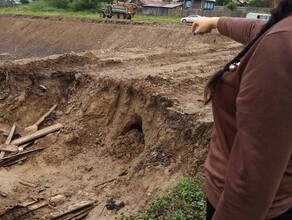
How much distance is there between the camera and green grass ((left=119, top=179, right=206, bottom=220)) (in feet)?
16.3

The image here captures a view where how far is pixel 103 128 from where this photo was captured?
9125 mm

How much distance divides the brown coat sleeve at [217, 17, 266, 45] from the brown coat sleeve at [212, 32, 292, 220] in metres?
0.84

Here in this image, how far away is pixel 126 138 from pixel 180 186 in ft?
10.1

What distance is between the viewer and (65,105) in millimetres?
10039

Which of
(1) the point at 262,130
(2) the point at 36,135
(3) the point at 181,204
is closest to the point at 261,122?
(1) the point at 262,130

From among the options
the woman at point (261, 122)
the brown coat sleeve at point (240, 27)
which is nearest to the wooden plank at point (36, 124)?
the brown coat sleeve at point (240, 27)

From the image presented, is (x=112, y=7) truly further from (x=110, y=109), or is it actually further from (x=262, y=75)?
(x=262, y=75)

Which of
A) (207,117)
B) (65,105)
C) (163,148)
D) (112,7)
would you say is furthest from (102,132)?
(112,7)

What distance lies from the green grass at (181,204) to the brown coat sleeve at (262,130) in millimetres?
3477

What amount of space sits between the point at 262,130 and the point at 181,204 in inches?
156

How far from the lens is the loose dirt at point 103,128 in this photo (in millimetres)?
6980

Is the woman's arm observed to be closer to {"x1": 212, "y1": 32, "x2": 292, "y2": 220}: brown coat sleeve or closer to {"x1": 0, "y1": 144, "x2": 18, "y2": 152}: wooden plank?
{"x1": 212, "y1": 32, "x2": 292, "y2": 220}: brown coat sleeve

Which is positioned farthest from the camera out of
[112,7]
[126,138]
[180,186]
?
[112,7]

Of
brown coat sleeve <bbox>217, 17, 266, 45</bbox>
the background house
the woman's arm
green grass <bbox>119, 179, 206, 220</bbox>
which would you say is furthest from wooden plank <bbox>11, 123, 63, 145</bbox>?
the background house
